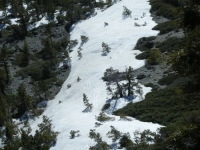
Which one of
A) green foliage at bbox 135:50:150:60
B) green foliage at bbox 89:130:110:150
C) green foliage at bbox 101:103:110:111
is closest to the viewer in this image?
green foliage at bbox 89:130:110:150

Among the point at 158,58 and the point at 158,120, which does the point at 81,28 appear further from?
the point at 158,58

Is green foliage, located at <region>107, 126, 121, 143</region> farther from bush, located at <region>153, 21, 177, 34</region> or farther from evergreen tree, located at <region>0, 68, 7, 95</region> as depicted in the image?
bush, located at <region>153, 21, 177, 34</region>

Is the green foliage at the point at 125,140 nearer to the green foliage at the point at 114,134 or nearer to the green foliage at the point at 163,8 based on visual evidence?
the green foliage at the point at 114,134

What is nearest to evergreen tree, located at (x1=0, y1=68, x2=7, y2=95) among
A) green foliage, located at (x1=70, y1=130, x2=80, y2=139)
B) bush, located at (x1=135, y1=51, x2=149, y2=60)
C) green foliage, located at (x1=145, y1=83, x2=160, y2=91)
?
bush, located at (x1=135, y1=51, x2=149, y2=60)

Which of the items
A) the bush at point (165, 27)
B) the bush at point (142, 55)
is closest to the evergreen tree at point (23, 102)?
the bush at point (142, 55)

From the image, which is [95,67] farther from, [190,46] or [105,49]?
Result: [190,46]

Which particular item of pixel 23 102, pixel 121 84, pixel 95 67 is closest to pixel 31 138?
pixel 121 84

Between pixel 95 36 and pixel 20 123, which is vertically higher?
pixel 95 36

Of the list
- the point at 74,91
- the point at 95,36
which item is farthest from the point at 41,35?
the point at 74,91
